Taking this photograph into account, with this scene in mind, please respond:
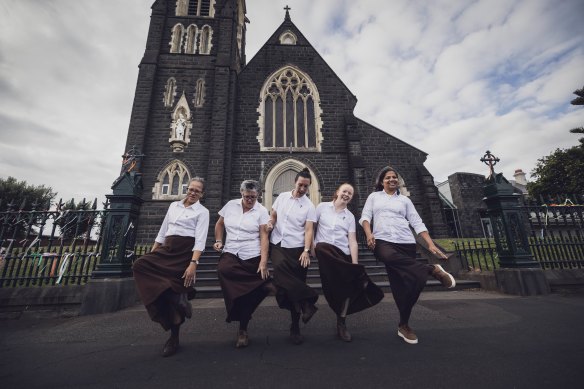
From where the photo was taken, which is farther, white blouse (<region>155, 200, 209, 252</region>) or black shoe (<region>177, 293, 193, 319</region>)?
white blouse (<region>155, 200, 209, 252</region>)

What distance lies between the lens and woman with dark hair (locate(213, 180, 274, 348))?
268cm

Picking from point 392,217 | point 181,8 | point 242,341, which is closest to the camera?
point 242,341

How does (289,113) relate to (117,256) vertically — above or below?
above

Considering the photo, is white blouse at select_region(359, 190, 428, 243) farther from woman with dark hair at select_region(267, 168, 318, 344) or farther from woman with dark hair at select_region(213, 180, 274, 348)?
woman with dark hair at select_region(213, 180, 274, 348)

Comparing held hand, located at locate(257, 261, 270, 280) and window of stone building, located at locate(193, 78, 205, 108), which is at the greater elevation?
window of stone building, located at locate(193, 78, 205, 108)

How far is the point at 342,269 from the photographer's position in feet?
8.95

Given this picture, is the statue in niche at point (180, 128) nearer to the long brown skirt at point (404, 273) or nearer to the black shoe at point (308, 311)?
the black shoe at point (308, 311)

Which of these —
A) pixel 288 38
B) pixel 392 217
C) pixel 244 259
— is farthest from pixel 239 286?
pixel 288 38

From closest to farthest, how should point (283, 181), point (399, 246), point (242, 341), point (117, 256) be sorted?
1. point (242, 341)
2. point (399, 246)
3. point (117, 256)
4. point (283, 181)

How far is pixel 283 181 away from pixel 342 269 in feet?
32.7

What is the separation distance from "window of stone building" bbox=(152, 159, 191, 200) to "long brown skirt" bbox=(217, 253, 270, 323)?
963 cm

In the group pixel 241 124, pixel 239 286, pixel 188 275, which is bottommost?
pixel 239 286

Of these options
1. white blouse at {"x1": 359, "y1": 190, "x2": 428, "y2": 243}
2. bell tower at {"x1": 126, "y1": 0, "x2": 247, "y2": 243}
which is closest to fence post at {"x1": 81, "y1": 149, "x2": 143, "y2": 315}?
white blouse at {"x1": 359, "y1": 190, "x2": 428, "y2": 243}

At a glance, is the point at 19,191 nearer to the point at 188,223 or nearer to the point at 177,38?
the point at 177,38
